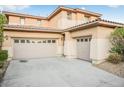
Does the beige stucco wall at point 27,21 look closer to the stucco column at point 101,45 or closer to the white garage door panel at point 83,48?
the white garage door panel at point 83,48

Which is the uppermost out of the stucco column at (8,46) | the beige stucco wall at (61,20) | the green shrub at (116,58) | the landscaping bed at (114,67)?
the beige stucco wall at (61,20)

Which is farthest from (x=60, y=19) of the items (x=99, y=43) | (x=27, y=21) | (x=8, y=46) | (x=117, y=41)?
(x=117, y=41)

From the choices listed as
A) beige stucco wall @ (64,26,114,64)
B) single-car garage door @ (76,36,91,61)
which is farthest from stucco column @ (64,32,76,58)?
beige stucco wall @ (64,26,114,64)

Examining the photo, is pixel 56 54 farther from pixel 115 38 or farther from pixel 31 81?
pixel 31 81

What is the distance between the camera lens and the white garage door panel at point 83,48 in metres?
12.3

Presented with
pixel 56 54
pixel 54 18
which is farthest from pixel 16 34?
pixel 54 18

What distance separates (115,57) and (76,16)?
962 centimetres

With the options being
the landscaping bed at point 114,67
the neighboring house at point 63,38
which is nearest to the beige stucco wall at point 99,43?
the neighboring house at point 63,38

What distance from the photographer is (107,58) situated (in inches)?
420

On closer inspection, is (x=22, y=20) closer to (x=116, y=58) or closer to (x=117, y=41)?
(x=117, y=41)

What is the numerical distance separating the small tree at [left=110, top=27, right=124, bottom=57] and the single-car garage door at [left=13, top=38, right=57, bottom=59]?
6.90 metres

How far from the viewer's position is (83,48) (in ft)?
42.6

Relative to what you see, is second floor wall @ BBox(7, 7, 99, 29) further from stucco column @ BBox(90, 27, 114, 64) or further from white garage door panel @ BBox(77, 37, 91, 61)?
stucco column @ BBox(90, 27, 114, 64)
